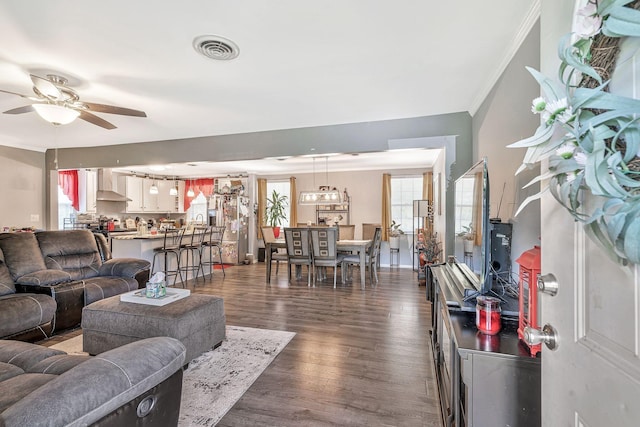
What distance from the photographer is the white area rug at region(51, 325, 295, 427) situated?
72.7 inches

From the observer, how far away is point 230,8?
171 cm

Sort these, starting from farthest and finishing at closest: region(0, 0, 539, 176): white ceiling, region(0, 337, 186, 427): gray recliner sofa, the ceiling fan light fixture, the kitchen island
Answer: the kitchen island → the ceiling fan light fixture → region(0, 0, 539, 176): white ceiling → region(0, 337, 186, 427): gray recliner sofa

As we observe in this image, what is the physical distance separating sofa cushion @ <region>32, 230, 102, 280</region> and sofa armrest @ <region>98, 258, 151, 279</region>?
116 millimetres

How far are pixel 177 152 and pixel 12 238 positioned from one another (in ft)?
7.05

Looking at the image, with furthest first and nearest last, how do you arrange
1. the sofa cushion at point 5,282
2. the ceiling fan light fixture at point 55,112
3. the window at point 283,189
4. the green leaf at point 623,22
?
the window at point 283,189 < the sofa cushion at point 5,282 < the ceiling fan light fixture at point 55,112 < the green leaf at point 623,22

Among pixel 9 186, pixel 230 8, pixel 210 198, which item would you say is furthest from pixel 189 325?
pixel 210 198

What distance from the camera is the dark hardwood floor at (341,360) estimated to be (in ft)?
6.01

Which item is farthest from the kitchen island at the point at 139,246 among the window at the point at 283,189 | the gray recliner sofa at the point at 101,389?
the gray recliner sofa at the point at 101,389

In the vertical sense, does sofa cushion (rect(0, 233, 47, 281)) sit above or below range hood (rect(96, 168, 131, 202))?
below

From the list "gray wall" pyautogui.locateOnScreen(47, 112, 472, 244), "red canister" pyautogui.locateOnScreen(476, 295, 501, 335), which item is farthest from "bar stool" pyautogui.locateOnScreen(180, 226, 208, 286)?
"red canister" pyautogui.locateOnScreen(476, 295, 501, 335)

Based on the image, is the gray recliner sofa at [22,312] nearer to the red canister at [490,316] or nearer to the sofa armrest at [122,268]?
the sofa armrest at [122,268]

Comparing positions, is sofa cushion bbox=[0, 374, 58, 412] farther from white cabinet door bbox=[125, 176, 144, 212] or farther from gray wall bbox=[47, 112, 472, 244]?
white cabinet door bbox=[125, 176, 144, 212]

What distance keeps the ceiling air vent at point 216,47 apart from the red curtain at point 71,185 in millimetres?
6742

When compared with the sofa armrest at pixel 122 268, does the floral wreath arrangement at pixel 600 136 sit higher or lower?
higher
